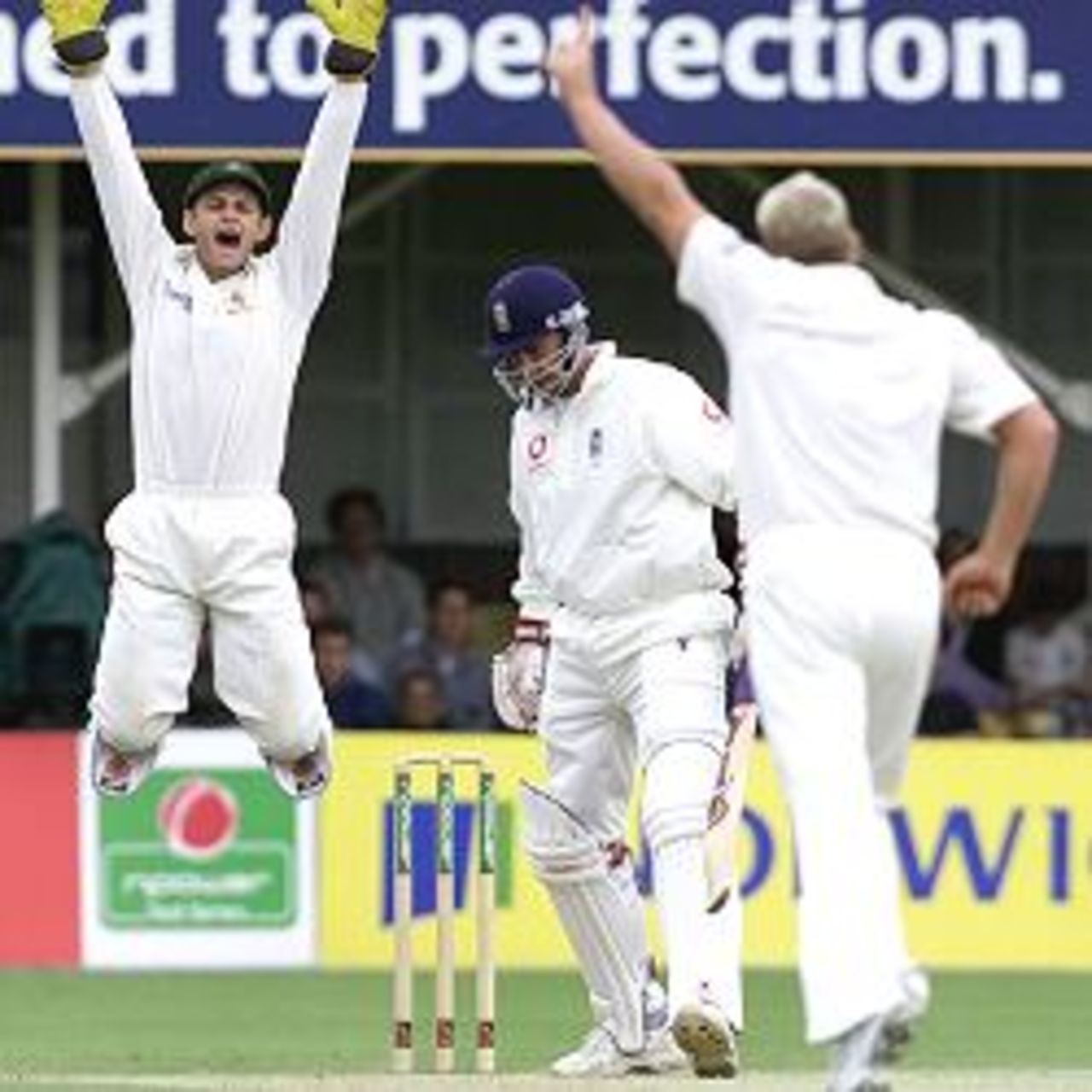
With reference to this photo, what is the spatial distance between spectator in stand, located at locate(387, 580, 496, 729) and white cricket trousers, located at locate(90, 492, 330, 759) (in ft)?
18.1

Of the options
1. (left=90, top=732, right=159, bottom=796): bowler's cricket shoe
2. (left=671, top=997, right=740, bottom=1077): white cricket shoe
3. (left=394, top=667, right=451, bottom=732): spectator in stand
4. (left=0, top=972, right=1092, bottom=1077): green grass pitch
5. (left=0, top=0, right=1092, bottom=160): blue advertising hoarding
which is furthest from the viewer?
(left=394, top=667, right=451, bottom=732): spectator in stand

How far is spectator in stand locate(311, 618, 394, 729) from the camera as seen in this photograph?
1748cm

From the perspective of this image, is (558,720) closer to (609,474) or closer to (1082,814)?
(609,474)

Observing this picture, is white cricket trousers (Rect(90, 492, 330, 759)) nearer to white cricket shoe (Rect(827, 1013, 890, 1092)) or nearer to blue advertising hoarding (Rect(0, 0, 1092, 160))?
white cricket shoe (Rect(827, 1013, 890, 1092))

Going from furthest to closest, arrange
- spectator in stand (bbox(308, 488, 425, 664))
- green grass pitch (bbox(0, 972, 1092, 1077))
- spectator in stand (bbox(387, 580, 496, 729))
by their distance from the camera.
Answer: spectator in stand (bbox(308, 488, 425, 664)) → spectator in stand (bbox(387, 580, 496, 729)) → green grass pitch (bbox(0, 972, 1092, 1077))

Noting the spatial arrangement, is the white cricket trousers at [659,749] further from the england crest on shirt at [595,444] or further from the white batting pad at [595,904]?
the england crest on shirt at [595,444]

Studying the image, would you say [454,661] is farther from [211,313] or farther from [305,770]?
[211,313]

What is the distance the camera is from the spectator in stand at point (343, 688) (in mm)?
17484

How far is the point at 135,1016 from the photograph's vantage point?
14.6m

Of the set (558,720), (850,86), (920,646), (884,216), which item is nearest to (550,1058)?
(558,720)

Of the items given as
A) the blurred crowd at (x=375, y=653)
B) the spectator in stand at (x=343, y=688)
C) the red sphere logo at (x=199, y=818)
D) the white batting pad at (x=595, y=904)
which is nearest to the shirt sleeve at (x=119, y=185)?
the white batting pad at (x=595, y=904)

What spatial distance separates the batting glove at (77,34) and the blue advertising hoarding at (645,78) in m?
4.35

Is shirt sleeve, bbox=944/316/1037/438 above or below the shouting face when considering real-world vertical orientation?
below

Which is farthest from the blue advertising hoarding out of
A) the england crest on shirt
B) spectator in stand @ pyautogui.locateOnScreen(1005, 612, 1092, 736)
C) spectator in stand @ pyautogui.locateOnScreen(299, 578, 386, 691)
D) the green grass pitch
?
the england crest on shirt
